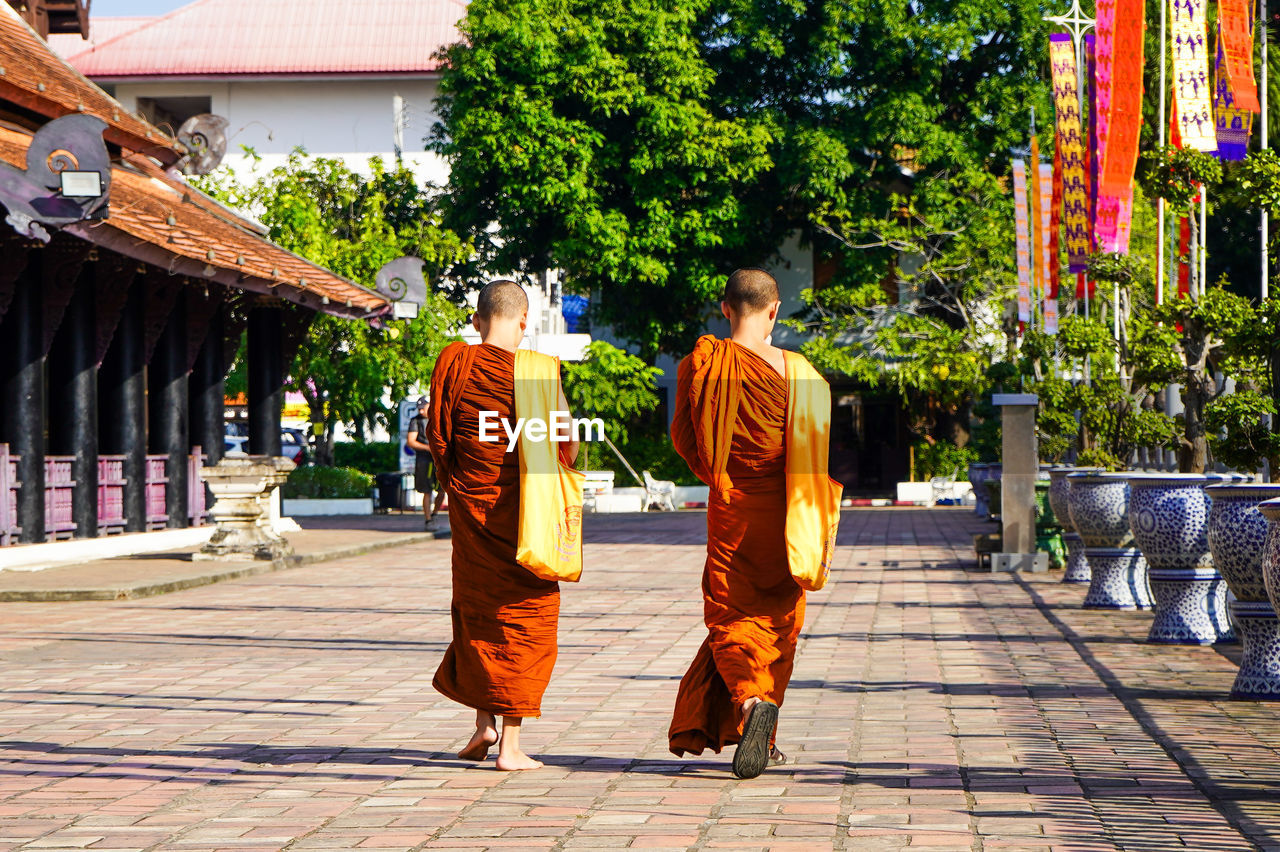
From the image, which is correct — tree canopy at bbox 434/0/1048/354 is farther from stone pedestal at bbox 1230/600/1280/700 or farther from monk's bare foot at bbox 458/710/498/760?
monk's bare foot at bbox 458/710/498/760

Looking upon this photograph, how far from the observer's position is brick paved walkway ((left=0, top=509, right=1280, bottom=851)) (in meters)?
5.12

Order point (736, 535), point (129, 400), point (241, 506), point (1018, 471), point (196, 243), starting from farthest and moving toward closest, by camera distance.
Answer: point (129, 400)
point (241, 506)
point (196, 243)
point (1018, 471)
point (736, 535)

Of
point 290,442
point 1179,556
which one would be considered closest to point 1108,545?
point 1179,556

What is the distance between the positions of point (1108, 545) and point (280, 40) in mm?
41433

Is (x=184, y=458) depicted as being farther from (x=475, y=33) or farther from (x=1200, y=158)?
(x=475, y=33)

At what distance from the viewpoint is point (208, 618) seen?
12.2 metres

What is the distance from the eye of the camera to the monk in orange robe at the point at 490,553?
20.4 feet

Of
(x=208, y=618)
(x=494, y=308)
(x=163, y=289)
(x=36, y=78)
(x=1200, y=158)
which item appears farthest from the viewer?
(x=163, y=289)

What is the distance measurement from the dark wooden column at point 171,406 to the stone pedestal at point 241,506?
2473mm

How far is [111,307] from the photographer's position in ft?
58.0

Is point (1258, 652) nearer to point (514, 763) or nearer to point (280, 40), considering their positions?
point (514, 763)

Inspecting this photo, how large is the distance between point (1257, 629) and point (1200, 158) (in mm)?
3841

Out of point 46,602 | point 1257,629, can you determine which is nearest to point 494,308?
point 1257,629
